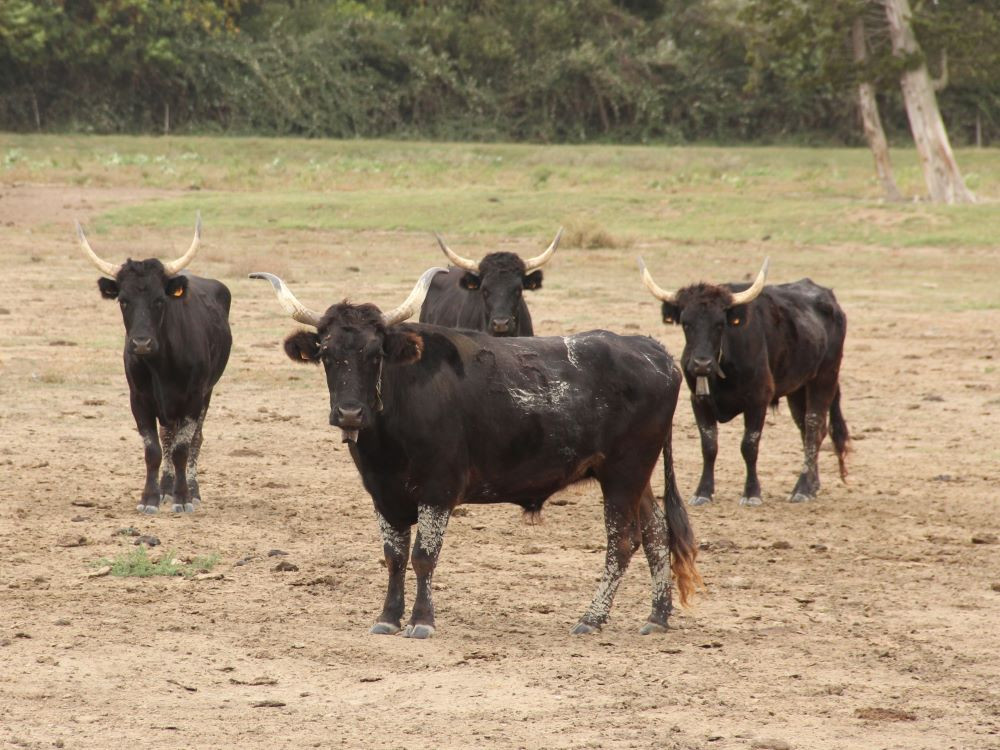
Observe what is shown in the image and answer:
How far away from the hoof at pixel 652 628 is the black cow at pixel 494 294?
492cm

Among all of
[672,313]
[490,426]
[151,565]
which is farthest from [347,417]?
[672,313]

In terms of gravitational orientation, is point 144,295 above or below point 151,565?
above

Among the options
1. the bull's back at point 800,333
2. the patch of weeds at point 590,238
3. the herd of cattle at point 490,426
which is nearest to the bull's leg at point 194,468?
the herd of cattle at point 490,426

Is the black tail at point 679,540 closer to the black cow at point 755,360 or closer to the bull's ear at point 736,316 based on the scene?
the black cow at point 755,360

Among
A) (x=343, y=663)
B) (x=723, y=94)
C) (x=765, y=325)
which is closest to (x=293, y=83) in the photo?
(x=723, y=94)

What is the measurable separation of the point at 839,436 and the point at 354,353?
5.73 meters

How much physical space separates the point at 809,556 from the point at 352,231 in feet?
65.0

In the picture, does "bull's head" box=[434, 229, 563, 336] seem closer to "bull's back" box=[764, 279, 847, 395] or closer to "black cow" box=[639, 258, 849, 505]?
"black cow" box=[639, 258, 849, 505]

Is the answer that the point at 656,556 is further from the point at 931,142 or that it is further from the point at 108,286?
the point at 931,142

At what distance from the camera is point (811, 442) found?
11.5m

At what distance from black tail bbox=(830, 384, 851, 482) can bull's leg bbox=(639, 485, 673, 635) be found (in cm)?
406

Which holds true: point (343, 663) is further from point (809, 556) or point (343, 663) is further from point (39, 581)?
point (809, 556)

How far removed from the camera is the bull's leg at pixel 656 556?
770 centimetres

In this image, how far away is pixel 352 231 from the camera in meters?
28.3
